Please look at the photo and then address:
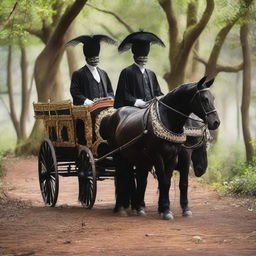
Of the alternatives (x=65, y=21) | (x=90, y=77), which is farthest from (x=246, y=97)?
(x=90, y=77)

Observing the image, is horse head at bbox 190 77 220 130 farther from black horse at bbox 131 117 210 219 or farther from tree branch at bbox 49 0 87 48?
tree branch at bbox 49 0 87 48

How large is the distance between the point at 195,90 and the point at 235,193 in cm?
466

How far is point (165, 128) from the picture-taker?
457 inches

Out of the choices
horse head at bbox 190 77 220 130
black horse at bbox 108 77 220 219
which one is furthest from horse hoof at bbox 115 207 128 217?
horse head at bbox 190 77 220 130

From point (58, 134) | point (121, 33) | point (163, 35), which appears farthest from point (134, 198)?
point (121, 33)

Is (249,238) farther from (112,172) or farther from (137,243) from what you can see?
(112,172)

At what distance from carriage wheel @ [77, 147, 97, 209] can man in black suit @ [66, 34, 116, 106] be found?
3.45 ft

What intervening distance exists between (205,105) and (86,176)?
116 inches

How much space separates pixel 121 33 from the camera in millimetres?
37188

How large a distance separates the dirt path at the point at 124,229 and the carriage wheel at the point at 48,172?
233 millimetres

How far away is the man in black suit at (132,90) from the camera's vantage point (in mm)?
12781

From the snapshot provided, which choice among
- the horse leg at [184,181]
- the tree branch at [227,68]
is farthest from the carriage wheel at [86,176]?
the tree branch at [227,68]

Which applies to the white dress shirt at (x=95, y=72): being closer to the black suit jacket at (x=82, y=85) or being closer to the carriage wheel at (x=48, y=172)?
the black suit jacket at (x=82, y=85)

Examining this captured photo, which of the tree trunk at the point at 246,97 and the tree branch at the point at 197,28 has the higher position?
the tree branch at the point at 197,28
